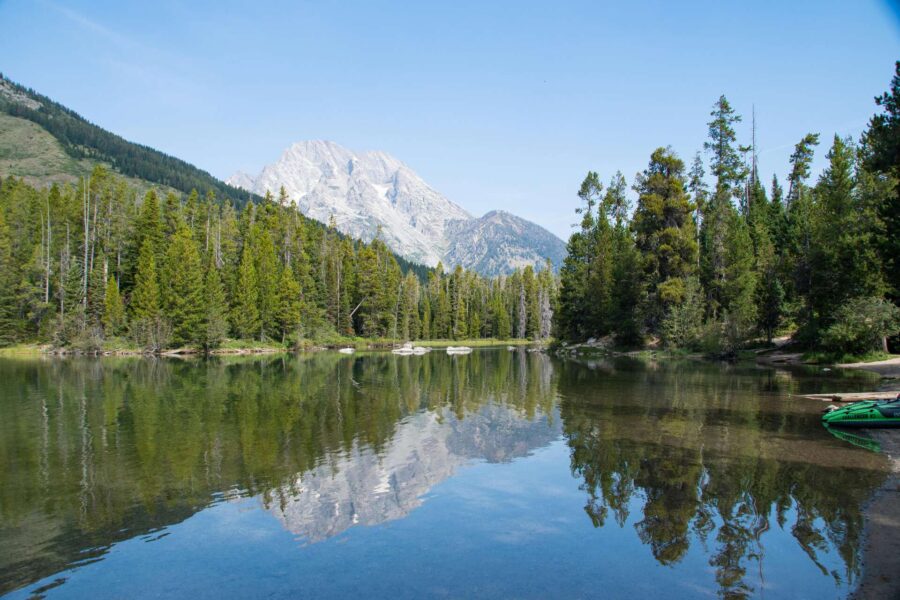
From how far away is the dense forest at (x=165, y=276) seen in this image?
73125mm

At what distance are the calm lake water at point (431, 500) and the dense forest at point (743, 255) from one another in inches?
656

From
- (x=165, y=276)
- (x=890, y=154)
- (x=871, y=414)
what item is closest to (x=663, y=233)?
(x=890, y=154)

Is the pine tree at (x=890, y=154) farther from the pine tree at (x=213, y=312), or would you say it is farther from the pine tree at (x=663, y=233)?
the pine tree at (x=213, y=312)

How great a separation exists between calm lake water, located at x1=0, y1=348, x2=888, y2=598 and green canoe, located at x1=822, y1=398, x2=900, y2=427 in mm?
1071

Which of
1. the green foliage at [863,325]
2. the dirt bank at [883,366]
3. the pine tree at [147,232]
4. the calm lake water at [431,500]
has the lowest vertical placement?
the calm lake water at [431,500]

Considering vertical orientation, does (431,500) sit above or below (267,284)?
below

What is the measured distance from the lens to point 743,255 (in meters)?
59.1

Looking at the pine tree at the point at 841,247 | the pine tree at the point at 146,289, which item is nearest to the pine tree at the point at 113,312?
the pine tree at the point at 146,289

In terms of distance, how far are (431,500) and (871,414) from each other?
16971 millimetres

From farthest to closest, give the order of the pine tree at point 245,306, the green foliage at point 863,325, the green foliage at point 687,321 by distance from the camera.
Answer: the pine tree at point 245,306 → the green foliage at point 687,321 → the green foliage at point 863,325

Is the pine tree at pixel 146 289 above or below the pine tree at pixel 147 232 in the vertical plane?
below

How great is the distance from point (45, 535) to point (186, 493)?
3.37m

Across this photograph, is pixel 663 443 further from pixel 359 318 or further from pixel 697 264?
pixel 359 318

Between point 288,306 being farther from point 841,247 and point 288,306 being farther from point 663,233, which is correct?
point 841,247
